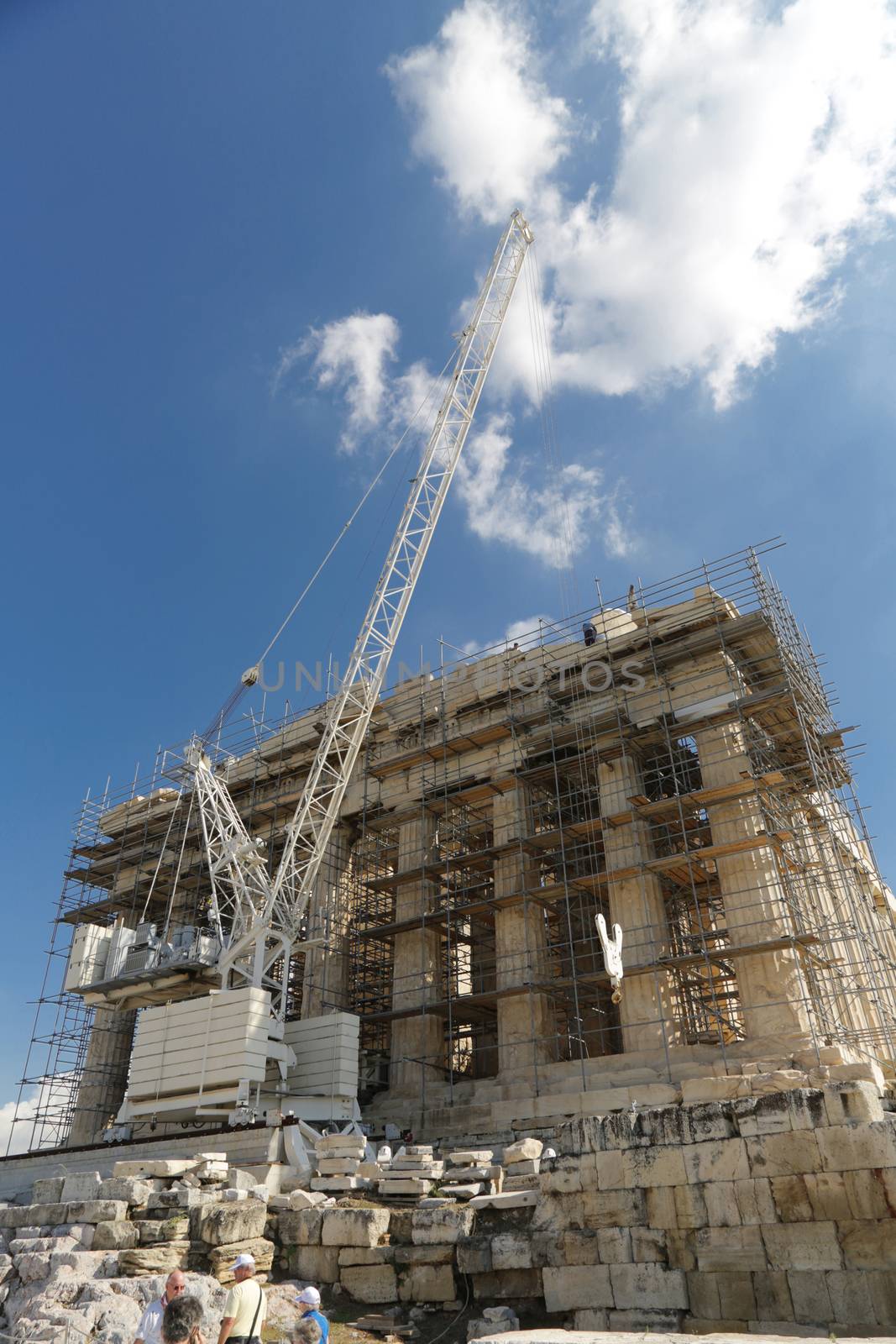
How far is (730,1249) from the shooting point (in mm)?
11328

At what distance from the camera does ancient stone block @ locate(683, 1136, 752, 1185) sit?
38.2ft

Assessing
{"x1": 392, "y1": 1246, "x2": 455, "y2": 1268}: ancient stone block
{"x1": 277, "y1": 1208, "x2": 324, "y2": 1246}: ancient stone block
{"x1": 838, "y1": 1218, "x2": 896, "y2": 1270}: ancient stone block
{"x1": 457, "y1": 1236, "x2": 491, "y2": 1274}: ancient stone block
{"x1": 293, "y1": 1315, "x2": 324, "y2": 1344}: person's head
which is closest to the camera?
{"x1": 293, "y1": 1315, "x2": 324, "y2": 1344}: person's head

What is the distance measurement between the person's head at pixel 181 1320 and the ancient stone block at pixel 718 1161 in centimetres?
690

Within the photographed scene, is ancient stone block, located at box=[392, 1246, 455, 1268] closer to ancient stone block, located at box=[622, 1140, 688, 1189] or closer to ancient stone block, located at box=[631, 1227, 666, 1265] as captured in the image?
ancient stone block, located at box=[631, 1227, 666, 1265]

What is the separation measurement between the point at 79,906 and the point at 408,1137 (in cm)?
2014

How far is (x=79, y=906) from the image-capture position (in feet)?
126

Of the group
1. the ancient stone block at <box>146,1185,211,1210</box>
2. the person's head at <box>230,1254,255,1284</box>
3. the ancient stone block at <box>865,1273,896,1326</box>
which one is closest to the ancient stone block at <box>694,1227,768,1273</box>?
the ancient stone block at <box>865,1273,896,1326</box>

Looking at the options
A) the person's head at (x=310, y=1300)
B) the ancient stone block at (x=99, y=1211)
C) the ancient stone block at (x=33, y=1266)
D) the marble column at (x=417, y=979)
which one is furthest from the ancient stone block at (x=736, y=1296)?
the marble column at (x=417, y=979)

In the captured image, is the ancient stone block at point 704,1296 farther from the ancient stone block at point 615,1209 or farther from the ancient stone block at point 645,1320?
the ancient stone block at point 615,1209

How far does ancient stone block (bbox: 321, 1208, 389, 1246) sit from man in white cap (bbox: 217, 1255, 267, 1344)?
651cm

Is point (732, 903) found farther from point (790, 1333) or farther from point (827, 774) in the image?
point (790, 1333)

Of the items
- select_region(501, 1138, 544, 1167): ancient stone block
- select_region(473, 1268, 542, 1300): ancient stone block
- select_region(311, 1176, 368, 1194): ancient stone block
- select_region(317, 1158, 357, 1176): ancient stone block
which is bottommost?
select_region(473, 1268, 542, 1300): ancient stone block

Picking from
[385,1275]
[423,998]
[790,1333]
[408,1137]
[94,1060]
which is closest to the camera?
[790,1333]

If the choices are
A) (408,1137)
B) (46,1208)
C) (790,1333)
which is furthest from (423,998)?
(790,1333)
